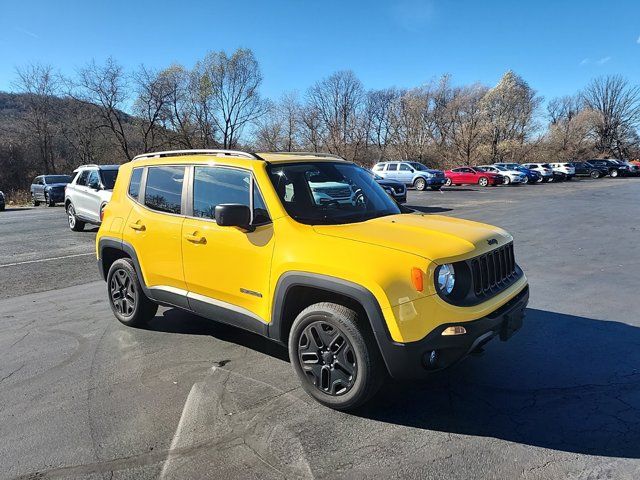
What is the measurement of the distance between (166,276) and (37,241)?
9.72 metres

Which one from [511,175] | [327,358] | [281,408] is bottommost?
[281,408]

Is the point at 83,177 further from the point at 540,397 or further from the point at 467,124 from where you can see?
the point at 467,124

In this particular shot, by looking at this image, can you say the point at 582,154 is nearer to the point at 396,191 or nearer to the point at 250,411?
the point at 396,191

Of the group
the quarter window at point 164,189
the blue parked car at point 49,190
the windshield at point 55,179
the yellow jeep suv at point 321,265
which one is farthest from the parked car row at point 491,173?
the windshield at point 55,179

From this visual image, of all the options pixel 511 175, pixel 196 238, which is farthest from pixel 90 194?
pixel 511 175

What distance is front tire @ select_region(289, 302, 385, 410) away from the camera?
9.98 feet

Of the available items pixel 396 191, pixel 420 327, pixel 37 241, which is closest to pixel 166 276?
pixel 420 327

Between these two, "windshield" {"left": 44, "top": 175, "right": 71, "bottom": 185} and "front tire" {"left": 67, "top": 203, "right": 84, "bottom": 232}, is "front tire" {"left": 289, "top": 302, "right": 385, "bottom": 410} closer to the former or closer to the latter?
"front tire" {"left": 67, "top": 203, "right": 84, "bottom": 232}

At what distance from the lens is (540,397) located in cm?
337

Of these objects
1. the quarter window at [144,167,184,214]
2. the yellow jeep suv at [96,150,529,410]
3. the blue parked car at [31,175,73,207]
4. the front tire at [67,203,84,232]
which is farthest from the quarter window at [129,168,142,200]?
the blue parked car at [31,175,73,207]

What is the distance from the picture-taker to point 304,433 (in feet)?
9.75

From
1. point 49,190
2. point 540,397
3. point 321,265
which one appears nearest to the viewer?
point 321,265

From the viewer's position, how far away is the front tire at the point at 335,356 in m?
3.04

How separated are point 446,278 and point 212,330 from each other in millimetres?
2924
